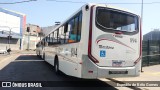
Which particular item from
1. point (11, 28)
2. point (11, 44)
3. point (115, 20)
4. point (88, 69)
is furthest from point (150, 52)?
point (11, 44)

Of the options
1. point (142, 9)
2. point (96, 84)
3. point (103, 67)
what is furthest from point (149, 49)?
point (103, 67)

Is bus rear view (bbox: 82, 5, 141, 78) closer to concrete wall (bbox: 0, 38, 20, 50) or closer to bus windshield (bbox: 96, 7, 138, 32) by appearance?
bus windshield (bbox: 96, 7, 138, 32)

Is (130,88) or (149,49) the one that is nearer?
(130,88)

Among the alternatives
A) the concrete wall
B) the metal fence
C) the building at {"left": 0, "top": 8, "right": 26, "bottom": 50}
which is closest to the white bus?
the metal fence

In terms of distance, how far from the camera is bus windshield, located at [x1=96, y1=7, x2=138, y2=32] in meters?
8.75

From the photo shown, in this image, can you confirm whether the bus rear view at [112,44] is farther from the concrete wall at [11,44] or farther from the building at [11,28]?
the concrete wall at [11,44]

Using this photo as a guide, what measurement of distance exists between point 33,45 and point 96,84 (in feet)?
268

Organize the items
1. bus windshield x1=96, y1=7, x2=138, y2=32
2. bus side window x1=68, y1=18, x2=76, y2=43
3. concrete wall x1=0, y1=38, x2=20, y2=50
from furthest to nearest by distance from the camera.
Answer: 1. concrete wall x1=0, y1=38, x2=20, y2=50
2. bus side window x1=68, y1=18, x2=76, y2=43
3. bus windshield x1=96, y1=7, x2=138, y2=32

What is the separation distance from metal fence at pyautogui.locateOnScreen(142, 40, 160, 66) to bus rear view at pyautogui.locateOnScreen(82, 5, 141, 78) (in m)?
8.85

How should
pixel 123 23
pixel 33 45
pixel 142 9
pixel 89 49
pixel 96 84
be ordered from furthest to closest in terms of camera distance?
pixel 33 45 → pixel 142 9 → pixel 96 84 → pixel 123 23 → pixel 89 49

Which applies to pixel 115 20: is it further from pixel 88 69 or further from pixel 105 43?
pixel 88 69

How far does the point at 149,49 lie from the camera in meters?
18.6

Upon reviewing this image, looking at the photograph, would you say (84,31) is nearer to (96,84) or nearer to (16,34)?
(96,84)

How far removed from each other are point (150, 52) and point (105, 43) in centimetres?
1111
